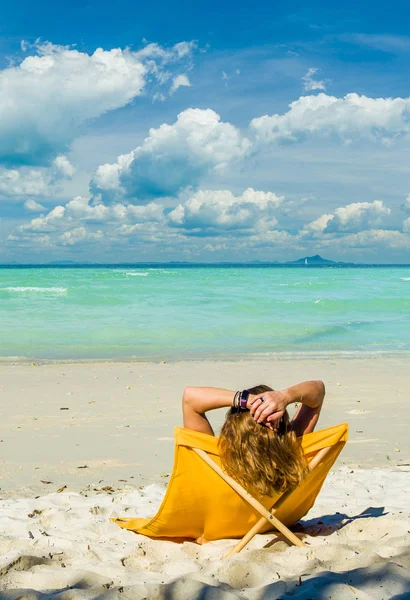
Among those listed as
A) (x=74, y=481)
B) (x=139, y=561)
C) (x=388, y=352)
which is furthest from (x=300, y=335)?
(x=139, y=561)

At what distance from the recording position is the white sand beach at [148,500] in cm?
326

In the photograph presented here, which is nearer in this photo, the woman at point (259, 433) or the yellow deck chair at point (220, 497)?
the woman at point (259, 433)

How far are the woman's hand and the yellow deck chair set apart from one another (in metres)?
0.37

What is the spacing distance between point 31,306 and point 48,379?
18.7 meters

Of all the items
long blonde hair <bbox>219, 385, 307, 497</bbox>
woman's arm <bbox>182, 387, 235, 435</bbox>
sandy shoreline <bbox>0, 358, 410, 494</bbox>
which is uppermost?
woman's arm <bbox>182, 387, 235, 435</bbox>

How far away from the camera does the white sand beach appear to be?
3264mm

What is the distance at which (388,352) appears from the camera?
15430 mm

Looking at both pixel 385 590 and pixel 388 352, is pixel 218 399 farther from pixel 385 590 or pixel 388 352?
pixel 388 352

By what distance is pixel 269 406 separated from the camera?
351 cm

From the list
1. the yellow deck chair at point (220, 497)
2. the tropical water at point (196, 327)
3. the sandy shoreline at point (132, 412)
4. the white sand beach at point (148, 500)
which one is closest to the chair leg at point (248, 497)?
the yellow deck chair at point (220, 497)

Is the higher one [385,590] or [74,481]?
[385,590]

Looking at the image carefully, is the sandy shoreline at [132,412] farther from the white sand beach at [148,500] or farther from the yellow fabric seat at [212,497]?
the yellow fabric seat at [212,497]

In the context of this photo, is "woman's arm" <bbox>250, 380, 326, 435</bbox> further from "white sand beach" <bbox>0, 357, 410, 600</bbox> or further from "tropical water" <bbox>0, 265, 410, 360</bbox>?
"tropical water" <bbox>0, 265, 410, 360</bbox>

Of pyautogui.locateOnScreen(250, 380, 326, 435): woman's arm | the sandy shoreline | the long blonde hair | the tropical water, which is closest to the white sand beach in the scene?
the sandy shoreline
